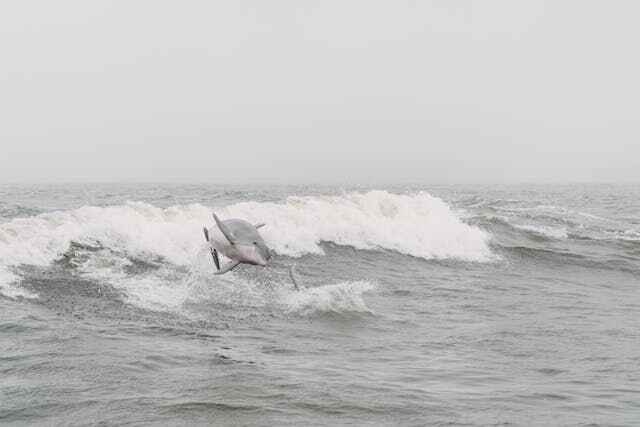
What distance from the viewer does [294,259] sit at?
2075 cm

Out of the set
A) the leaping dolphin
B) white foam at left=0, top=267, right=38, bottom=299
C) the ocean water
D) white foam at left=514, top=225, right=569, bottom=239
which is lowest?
the ocean water

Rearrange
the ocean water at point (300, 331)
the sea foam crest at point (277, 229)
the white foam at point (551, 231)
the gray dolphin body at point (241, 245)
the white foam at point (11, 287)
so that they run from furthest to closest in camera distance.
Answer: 1. the white foam at point (551, 231)
2. the sea foam crest at point (277, 229)
3. the white foam at point (11, 287)
4. the gray dolphin body at point (241, 245)
5. the ocean water at point (300, 331)

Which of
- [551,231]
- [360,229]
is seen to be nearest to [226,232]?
[360,229]

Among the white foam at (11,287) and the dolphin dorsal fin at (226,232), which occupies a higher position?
the dolphin dorsal fin at (226,232)

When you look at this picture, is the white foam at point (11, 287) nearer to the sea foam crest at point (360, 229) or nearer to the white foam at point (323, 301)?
the white foam at point (323, 301)

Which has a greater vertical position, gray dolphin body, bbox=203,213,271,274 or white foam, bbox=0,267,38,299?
gray dolphin body, bbox=203,213,271,274

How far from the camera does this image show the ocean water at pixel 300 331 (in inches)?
319

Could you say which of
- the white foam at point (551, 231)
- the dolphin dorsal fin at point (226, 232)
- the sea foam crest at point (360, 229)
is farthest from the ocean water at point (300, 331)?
the white foam at point (551, 231)

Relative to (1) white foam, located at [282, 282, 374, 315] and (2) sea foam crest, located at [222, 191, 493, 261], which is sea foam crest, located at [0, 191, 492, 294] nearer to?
(2) sea foam crest, located at [222, 191, 493, 261]

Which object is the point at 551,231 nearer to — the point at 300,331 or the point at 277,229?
the point at 277,229

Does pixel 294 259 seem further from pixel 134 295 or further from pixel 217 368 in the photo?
pixel 217 368

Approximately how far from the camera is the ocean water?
8102 millimetres

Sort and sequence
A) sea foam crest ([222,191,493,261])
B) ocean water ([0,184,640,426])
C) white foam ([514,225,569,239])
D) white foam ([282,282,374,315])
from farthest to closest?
1. white foam ([514,225,569,239])
2. sea foam crest ([222,191,493,261])
3. white foam ([282,282,374,315])
4. ocean water ([0,184,640,426])

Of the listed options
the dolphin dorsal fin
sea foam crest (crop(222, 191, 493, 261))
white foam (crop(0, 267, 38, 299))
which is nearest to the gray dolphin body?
the dolphin dorsal fin
